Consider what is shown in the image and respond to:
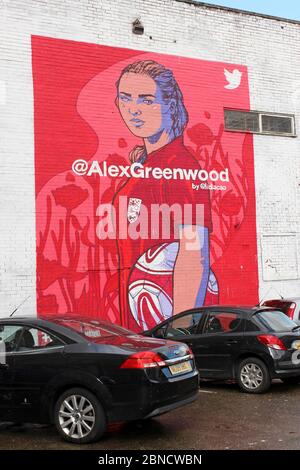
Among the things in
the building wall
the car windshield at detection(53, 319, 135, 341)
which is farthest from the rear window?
the car windshield at detection(53, 319, 135, 341)

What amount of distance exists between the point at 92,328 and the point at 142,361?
108 centimetres

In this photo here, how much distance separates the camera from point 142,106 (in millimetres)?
14477

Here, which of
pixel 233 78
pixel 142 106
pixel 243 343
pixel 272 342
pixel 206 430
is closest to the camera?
pixel 206 430

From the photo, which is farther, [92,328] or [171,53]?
[171,53]

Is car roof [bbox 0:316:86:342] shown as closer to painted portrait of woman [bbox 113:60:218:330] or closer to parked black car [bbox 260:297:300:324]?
parked black car [bbox 260:297:300:324]

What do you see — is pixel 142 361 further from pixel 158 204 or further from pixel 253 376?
pixel 158 204

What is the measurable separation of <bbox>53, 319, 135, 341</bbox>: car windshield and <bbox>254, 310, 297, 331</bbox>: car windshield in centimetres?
309

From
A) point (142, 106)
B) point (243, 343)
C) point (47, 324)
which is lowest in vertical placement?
point (243, 343)

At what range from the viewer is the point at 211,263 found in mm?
15008

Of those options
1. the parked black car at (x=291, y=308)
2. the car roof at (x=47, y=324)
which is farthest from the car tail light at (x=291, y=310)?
the car roof at (x=47, y=324)

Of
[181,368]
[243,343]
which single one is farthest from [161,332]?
[181,368]

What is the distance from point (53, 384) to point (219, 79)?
11231mm

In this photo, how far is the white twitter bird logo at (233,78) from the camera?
619 inches

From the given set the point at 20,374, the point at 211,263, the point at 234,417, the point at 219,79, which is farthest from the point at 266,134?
the point at 20,374
